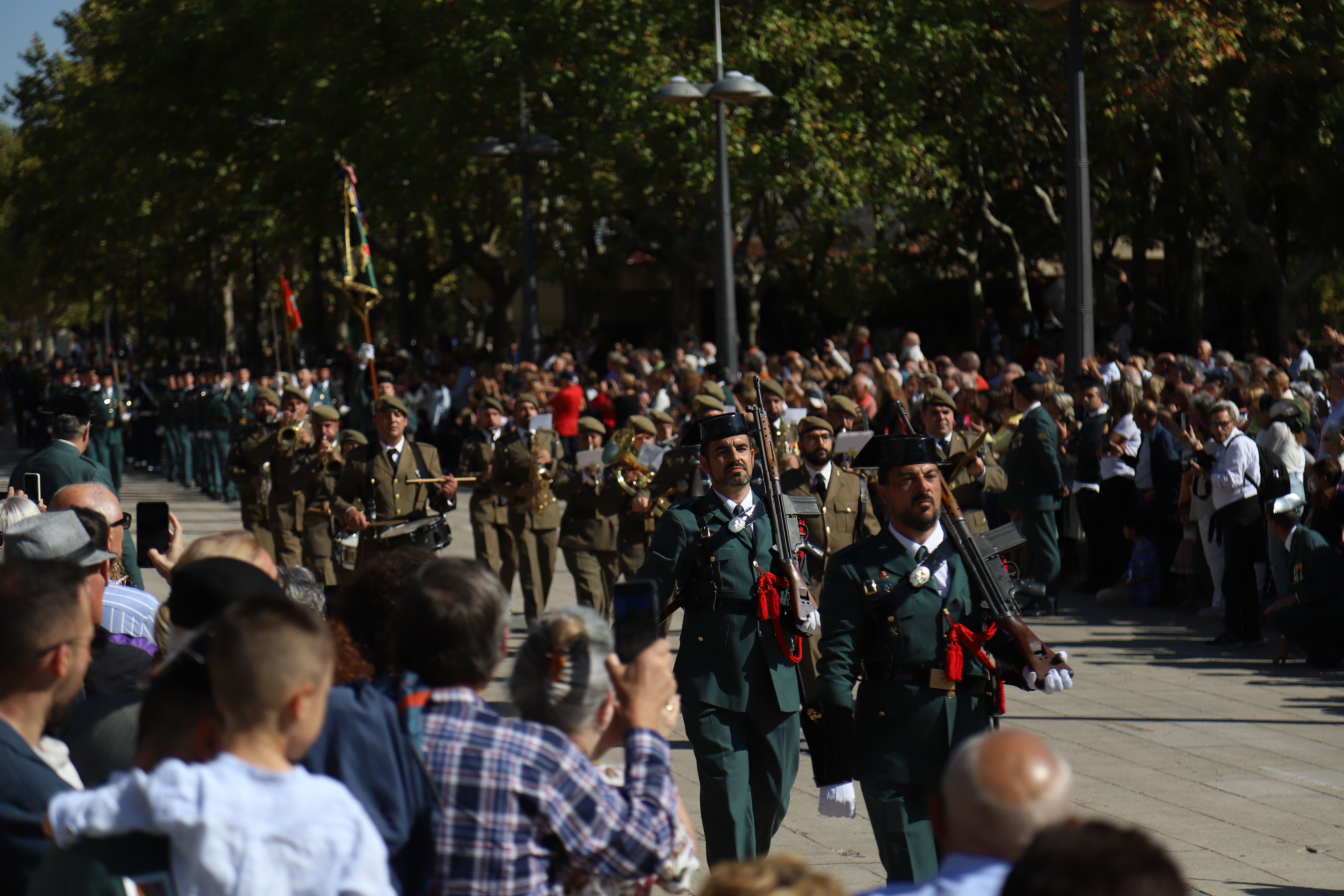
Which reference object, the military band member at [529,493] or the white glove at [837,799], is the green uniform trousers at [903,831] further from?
the military band member at [529,493]

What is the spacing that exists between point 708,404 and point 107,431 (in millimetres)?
→ 17035

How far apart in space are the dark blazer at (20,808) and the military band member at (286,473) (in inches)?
416

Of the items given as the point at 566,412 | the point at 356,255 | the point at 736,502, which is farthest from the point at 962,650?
the point at 356,255

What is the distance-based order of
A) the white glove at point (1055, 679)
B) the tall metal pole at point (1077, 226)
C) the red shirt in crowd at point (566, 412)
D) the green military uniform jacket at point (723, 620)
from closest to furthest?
the white glove at point (1055, 679) < the green military uniform jacket at point (723, 620) < the tall metal pole at point (1077, 226) < the red shirt in crowd at point (566, 412)

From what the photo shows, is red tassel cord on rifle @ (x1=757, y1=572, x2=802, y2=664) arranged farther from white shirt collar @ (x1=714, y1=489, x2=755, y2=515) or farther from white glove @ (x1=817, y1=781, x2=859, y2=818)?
white glove @ (x1=817, y1=781, x2=859, y2=818)

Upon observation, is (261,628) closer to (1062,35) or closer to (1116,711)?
(1116,711)

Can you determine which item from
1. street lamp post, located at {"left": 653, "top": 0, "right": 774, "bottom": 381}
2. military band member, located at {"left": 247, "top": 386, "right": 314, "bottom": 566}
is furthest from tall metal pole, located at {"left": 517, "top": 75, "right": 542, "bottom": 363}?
military band member, located at {"left": 247, "top": 386, "right": 314, "bottom": 566}

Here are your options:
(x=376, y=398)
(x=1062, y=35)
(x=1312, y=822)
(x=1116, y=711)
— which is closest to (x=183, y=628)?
(x=1312, y=822)

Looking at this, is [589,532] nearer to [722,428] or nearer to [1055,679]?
[722,428]

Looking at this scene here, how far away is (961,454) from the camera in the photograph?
1222 centimetres

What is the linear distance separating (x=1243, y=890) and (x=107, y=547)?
4454 mm

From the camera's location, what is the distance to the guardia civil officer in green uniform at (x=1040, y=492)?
13438 millimetres

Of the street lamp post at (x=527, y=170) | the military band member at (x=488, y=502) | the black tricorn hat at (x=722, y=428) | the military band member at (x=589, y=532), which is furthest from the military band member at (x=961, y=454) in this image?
the street lamp post at (x=527, y=170)

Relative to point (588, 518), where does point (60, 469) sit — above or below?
above
